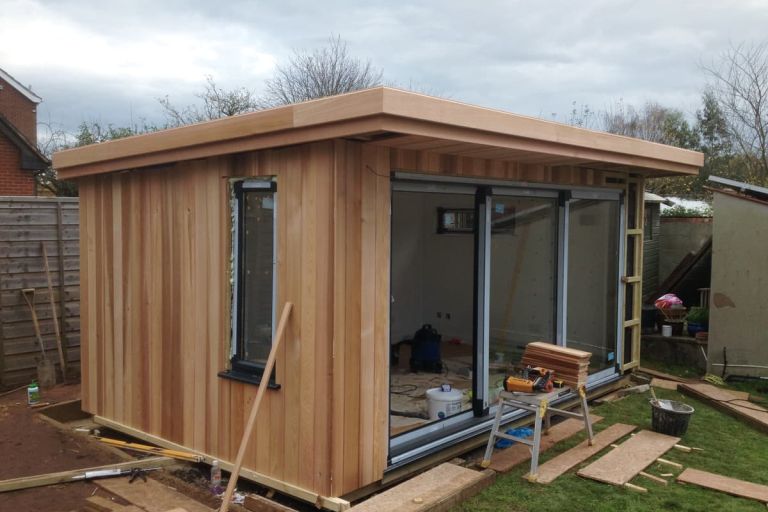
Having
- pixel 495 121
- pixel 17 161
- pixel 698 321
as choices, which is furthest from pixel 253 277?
pixel 17 161

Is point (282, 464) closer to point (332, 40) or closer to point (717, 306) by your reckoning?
point (717, 306)

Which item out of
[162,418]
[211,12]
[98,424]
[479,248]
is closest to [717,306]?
[479,248]

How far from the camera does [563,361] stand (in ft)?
14.3

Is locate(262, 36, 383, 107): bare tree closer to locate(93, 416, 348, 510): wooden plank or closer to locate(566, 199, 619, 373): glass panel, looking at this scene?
locate(566, 199, 619, 373): glass panel

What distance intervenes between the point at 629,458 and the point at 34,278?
20.3 ft

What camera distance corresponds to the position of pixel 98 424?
17.6 ft

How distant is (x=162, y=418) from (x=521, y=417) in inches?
113

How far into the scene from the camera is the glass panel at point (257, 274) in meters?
3.95

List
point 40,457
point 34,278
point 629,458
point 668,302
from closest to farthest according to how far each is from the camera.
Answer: point 629,458, point 40,457, point 34,278, point 668,302

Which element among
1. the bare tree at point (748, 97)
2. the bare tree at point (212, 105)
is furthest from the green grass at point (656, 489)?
the bare tree at point (212, 105)

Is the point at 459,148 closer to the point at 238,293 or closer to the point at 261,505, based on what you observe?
the point at 238,293

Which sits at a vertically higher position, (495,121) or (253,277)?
(495,121)

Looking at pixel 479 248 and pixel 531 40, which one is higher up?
pixel 531 40

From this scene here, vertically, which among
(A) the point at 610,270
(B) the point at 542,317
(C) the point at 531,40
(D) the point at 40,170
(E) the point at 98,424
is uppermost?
(C) the point at 531,40
